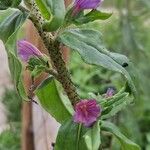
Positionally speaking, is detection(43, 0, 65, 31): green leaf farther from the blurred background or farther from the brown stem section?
the blurred background

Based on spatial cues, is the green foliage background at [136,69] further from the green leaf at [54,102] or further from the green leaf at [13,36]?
the green leaf at [13,36]

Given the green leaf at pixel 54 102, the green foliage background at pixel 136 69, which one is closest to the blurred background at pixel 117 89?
the green foliage background at pixel 136 69

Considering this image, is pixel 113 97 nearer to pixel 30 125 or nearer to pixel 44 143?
pixel 44 143

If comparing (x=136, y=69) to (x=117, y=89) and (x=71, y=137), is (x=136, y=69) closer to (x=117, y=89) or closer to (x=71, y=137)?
(x=117, y=89)

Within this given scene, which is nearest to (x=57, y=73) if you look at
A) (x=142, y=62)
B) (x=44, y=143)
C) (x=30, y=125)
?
(x=44, y=143)

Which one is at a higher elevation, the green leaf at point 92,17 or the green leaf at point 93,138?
the green leaf at point 92,17

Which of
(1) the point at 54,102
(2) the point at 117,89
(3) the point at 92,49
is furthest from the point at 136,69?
(3) the point at 92,49

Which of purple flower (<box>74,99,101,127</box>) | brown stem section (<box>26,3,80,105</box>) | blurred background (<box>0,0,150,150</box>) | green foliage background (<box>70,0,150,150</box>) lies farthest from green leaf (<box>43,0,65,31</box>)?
green foliage background (<box>70,0,150,150</box>)
